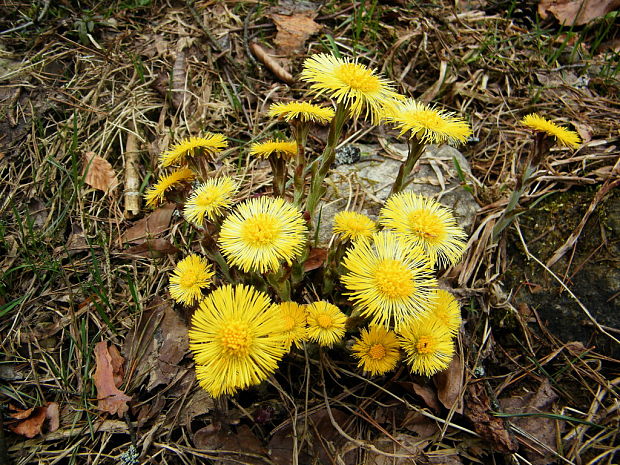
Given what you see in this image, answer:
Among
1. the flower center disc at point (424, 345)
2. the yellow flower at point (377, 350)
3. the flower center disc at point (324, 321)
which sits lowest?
the yellow flower at point (377, 350)

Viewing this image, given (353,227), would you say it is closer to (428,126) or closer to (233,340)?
(428,126)

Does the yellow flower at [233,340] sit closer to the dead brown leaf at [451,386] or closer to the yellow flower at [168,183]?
the yellow flower at [168,183]

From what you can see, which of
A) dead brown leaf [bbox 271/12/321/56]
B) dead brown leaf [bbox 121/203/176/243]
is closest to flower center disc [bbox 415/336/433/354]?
dead brown leaf [bbox 121/203/176/243]

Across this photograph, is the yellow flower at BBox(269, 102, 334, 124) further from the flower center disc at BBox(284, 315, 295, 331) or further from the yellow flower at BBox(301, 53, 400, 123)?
the flower center disc at BBox(284, 315, 295, 331)

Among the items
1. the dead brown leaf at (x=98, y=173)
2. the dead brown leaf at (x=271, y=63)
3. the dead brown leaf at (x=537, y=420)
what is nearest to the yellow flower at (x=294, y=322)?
the dead brown leaf at (x=537, y=420)

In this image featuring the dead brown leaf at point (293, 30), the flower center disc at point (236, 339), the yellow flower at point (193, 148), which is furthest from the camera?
the dead brown leaf at point (293, 30)

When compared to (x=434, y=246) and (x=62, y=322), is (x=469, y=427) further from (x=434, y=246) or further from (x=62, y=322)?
(x=62, y=322)
